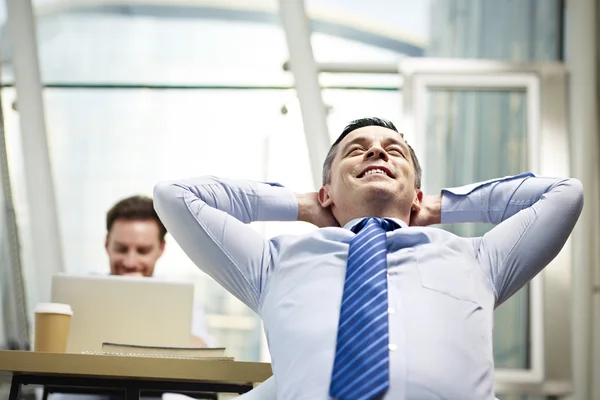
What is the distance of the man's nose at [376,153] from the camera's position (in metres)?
1.85

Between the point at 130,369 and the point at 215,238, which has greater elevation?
the point at 215,238

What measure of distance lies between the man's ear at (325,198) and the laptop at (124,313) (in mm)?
484

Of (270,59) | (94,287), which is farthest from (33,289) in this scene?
(94,287)

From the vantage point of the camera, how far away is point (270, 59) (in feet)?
17.2

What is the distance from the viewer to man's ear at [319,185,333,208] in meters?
1.93

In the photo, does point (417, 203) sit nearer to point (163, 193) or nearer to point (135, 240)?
point (163, 193)

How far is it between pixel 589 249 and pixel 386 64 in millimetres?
1358

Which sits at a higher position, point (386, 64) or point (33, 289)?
point (386, 64)

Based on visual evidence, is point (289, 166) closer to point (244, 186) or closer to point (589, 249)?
point (589, 249)

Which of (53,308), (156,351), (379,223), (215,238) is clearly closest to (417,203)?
(379,223)

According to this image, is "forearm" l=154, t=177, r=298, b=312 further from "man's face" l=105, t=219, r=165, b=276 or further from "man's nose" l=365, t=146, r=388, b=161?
"man's face" l=105, t=219, r=165, b=276

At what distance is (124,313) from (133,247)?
1031 mm

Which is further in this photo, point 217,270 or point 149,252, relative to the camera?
point 149,252

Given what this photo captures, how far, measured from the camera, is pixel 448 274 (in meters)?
1.63
